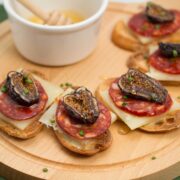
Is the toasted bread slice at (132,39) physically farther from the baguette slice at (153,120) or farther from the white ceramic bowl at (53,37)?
the baguette slice at (153,120)

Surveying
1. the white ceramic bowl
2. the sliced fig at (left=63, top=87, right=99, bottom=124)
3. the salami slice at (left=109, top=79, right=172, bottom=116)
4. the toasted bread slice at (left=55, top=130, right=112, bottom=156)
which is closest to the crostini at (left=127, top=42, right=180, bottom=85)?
the salami slice at (left=109, top=79, right=172, bottom=116)

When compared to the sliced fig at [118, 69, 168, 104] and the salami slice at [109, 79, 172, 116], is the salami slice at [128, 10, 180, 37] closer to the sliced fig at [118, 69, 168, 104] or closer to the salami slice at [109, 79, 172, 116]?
the sliced fig at [118, 69, 168, 104]

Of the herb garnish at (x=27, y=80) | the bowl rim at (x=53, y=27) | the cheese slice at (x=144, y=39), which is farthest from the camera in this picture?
the cheese slice at (x=144, y=39)

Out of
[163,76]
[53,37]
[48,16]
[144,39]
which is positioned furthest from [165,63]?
[48,16]

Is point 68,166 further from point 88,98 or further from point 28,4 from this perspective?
point 28,4

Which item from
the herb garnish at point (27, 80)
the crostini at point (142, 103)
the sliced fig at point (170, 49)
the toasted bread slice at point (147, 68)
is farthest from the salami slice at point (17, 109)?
the sliced fig at point (170, 49)

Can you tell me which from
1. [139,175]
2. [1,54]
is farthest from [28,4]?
[139,175]

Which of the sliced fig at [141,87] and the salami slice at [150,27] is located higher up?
the sliced fig at [141,87]
